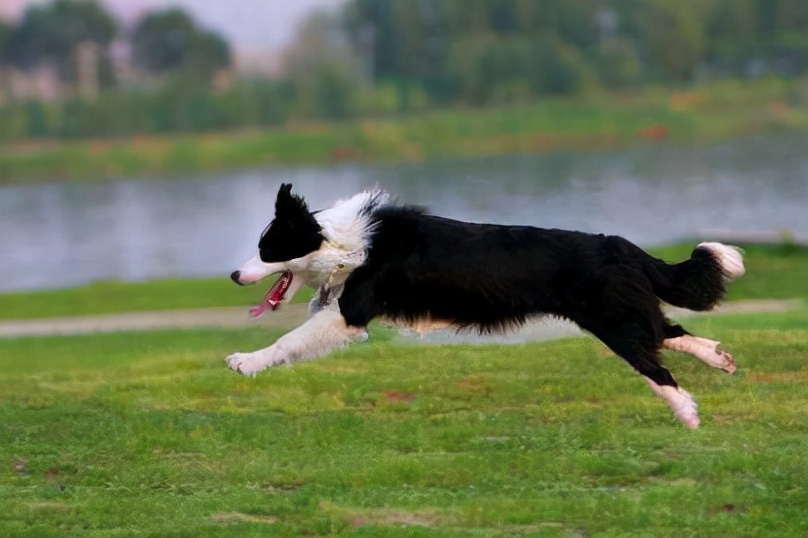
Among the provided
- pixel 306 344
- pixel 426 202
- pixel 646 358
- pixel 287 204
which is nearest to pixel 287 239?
pixel 287 204

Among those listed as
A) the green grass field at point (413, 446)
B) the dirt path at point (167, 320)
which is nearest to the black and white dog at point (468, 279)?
the green grass field at point (413, 446)

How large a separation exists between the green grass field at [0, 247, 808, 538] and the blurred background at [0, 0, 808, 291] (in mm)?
10499

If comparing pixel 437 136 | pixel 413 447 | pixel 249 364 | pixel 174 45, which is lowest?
pixel 413 447

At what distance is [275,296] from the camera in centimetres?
613

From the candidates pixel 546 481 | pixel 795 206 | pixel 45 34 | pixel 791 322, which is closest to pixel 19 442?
pixel 546 481

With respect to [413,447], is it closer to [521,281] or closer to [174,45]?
[521,281]

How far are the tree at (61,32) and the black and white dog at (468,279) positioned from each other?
27.9 meters

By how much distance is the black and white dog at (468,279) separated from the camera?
19.2ft

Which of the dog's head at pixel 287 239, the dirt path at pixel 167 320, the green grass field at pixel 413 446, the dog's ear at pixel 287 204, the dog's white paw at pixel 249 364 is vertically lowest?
the green grass field at pixel 413 446

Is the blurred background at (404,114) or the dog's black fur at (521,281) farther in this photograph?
the blurred background at (404,114)

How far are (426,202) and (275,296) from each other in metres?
9.16

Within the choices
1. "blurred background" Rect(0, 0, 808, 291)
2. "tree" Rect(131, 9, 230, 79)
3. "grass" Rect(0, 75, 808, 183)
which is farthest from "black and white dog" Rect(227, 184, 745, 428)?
"tree" Rect(131, 9, 230, 79)

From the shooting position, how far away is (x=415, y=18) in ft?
112

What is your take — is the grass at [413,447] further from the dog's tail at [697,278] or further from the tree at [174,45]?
the tree at [174,45]
